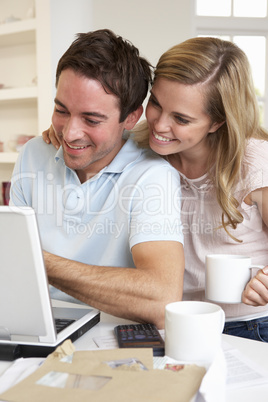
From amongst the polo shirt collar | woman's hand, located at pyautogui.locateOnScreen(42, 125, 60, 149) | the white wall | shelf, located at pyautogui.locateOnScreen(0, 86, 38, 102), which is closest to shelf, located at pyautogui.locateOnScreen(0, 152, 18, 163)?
shelf, located at pyautogui.locateOnScreen(0, 86, 38, 102)

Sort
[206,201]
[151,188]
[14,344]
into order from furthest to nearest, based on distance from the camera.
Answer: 1. [206,201]
2. [151,188]
3. [14,344]

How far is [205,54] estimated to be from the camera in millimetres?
1397

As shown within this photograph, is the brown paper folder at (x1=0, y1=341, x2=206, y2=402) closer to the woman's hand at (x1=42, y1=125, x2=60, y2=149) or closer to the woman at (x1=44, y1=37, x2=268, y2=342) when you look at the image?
the woman at (x1=44, y1=37, x2=268, y2=342)

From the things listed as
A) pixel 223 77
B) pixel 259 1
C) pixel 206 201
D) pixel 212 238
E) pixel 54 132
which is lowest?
pixel 212 238

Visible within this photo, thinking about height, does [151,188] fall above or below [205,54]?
below

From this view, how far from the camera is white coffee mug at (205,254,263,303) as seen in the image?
1.12 m

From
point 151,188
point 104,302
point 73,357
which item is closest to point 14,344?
point 73,357

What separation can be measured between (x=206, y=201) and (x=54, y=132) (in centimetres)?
54

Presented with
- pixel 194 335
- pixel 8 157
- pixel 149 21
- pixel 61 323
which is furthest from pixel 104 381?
pixel 149 21

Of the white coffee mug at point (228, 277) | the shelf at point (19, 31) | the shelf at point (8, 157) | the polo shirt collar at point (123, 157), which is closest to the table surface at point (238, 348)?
the white coffee mug at point (228, 277)

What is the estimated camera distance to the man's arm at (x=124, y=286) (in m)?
1.08

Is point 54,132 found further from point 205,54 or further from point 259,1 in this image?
point 259,1

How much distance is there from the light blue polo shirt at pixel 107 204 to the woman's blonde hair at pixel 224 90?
153 millimetres

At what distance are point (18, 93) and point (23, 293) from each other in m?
2.76
